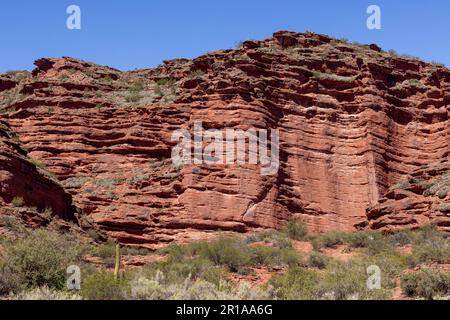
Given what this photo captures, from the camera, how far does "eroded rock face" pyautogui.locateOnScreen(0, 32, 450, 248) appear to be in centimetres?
2995

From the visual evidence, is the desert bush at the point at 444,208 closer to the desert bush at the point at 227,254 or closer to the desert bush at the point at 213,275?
the desert bush at the point at 227,254

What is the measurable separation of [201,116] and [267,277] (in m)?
→ 15.0

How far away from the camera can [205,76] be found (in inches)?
1433

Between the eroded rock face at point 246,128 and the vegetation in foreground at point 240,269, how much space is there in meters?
3.39

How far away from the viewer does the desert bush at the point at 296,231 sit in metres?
28.1

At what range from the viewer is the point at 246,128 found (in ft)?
105

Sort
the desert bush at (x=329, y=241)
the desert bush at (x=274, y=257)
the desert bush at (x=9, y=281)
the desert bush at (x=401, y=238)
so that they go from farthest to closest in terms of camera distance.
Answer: the desert bush at (x=329, y=241)
the desert bush at (x=401, y=238)
the desert bush at (x=274, y=257)
the desert bush at (x=9, y=281)

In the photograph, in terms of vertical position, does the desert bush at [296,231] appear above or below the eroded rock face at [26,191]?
below

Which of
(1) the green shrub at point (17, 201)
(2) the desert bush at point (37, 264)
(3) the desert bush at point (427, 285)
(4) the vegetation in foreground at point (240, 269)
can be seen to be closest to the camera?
(4) the vegetation in foreground at point (240, 269)

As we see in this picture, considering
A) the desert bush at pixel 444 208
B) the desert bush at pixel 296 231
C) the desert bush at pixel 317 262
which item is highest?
the desert bush at pixel 444 208

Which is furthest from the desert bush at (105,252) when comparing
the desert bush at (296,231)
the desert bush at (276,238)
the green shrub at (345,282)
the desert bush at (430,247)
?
the desert bush at (430,247)

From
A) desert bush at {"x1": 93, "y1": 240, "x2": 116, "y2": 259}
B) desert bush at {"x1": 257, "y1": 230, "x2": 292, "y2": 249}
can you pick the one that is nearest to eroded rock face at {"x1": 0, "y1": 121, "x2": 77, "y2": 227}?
desert bush at {"x1": 93, "y1": 240, "x2": 116, "y2": 259}

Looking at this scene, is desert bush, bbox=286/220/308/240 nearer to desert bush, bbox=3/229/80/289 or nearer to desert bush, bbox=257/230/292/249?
desert bush, bbox=257/230/292/249
